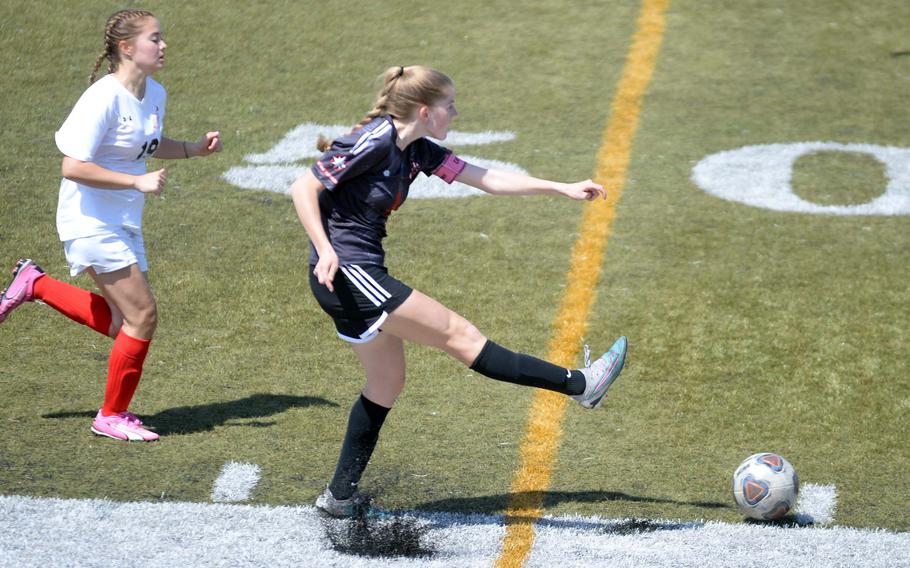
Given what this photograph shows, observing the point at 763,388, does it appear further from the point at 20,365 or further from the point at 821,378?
the point at 20,365

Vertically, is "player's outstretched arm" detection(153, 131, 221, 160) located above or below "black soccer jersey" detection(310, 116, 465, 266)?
below

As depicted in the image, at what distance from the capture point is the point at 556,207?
927cm

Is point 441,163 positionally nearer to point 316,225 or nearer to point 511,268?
point 316,225

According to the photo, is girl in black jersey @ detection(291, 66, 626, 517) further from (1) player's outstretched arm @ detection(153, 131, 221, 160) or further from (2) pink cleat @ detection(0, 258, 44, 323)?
(2) pink cleat @ detection(0, 258, 44, 323)

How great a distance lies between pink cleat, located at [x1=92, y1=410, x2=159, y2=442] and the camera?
595 centimetres

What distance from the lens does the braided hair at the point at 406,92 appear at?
486 centimetres

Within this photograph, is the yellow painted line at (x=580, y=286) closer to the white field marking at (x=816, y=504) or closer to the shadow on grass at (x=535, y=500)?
the shadow on grass at (x=535, y=500)

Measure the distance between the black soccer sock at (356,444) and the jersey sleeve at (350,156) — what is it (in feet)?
3.19

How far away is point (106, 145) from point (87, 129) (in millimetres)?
155

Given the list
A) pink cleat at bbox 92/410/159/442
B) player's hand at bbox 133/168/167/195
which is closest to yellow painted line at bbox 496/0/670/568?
pink cleat at bbox 92/410/159/442

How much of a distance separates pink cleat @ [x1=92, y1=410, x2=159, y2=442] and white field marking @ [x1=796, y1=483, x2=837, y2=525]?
3.00 metres

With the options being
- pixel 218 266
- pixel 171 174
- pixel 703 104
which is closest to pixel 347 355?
pixel 218 266

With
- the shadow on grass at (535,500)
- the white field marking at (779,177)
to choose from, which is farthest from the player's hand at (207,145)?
the white field marking at (779,177)

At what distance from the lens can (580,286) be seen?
26.2ft
